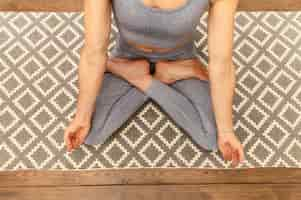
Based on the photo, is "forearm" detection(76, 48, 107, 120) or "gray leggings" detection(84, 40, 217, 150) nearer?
"forearm" detection(76, 48, 107, 120)

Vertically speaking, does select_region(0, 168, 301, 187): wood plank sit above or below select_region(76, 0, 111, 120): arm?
below

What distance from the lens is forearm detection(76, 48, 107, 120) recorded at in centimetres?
125

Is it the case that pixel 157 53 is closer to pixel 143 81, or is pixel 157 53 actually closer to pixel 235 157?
pixel 143 81

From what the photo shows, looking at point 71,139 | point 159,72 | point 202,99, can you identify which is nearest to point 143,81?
point 159,72

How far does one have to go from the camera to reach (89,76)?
1.27 meters

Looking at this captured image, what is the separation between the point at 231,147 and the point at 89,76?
0.47 meters

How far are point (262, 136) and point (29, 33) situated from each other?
924 millimetres

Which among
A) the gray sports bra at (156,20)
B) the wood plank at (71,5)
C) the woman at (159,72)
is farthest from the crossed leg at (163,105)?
the wood plank at (71,5)

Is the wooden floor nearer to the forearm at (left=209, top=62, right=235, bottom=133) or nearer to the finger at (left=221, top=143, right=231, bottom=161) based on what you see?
the finger at (left=221, top=143, right=231, bottom=161)

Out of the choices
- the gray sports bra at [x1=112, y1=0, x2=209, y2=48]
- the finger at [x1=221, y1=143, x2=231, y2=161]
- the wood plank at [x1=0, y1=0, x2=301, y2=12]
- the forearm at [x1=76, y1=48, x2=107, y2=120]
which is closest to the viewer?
the gray sports bra at [x1=112, y1=0, x2=209, y2=48]

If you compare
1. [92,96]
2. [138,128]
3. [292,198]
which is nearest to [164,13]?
[92,96]

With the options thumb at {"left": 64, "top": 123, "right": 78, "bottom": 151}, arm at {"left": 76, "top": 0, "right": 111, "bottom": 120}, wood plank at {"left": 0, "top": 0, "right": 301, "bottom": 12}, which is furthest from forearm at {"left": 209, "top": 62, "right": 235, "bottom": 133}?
wood plank at {"left": 0, "top": 0, "right": 301, "bottom": 12}

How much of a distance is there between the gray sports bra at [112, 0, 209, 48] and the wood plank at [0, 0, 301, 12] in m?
0.55

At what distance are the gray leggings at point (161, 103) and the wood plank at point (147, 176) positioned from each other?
0.10 metres
